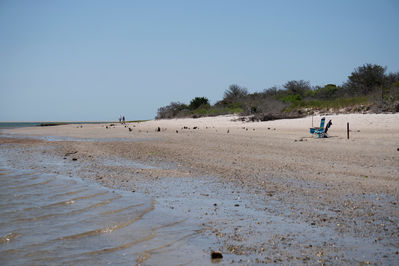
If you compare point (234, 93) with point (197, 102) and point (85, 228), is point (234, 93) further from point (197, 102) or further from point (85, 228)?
point (85, 228)

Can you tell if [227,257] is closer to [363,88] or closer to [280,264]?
[280,264]

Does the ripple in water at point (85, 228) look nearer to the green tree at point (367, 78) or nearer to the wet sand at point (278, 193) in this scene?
the wet sand at point (278, 193)

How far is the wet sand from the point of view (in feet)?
11.5

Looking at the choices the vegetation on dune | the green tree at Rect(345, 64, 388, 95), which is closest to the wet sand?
the vegetation on dune

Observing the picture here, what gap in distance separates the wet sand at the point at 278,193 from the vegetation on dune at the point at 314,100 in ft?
41.3

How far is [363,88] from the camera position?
115ft

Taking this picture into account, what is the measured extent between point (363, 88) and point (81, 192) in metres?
35.1

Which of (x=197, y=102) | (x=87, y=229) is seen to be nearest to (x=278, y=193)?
(x=87, y=229)

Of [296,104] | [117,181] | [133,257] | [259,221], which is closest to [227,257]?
[133,257]

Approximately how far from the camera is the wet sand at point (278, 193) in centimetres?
351

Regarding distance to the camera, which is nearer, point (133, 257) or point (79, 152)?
point (133, 257)

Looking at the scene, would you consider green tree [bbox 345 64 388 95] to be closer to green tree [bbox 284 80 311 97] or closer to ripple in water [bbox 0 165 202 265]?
green tree [bbox 284 80 311 97]

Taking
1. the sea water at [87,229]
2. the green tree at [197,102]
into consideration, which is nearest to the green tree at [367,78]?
the green tree at [197,102]

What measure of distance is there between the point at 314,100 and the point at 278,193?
26246 mm
